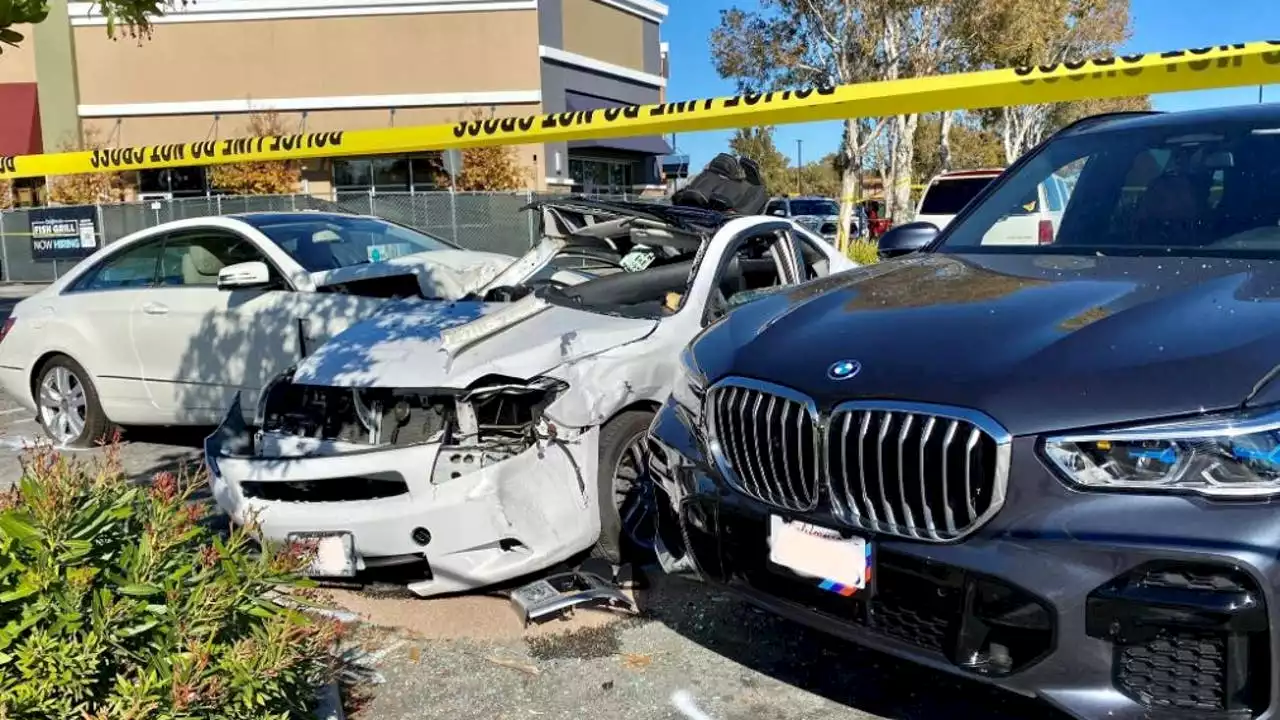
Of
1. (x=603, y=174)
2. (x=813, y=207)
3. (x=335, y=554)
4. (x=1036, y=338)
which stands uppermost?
(x=603, y=174)

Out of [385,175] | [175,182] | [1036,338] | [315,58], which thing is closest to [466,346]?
[1036,338]

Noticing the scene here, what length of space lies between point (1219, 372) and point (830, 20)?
2239 cm

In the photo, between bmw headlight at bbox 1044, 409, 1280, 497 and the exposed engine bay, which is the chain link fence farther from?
bmw headlight at bbox 1044, 409, 1280, 497

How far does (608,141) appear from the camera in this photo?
1158 inches

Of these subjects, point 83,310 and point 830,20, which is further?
point 830,20

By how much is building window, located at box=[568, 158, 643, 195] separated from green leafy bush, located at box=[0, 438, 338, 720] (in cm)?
2723

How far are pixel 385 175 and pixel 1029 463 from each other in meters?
27.0

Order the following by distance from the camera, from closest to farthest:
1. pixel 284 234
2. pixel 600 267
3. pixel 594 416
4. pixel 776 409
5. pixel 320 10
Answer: pixel 776 409 < pixel 594 416 < pixel 600 267 < pixel 284 234 < pixel 320 10

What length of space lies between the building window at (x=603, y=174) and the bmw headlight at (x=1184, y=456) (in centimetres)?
2771

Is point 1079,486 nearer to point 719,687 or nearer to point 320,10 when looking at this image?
point 719,687

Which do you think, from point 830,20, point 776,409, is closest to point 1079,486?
point 776,409

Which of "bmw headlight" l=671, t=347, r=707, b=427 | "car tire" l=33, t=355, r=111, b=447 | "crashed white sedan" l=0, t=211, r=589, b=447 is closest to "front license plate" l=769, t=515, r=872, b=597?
"bmw headlight" l=671, t=347, r=707, b=427

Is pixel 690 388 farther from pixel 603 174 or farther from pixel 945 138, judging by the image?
pixel 945 138

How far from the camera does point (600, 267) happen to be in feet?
19.1
